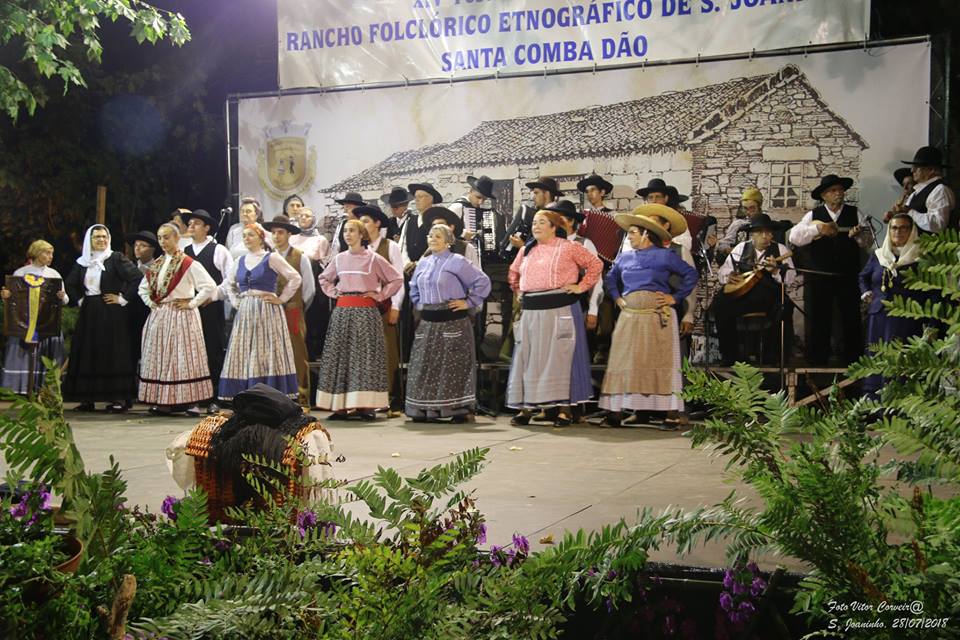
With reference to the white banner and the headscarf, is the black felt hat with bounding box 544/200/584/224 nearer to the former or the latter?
the white banner

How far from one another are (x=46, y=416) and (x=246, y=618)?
1.08 feet

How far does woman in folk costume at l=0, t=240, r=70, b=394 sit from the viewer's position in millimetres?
9961

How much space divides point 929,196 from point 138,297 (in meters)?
7.21

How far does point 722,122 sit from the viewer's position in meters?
9.94

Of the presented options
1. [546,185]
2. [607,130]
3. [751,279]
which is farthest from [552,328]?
[607,130]

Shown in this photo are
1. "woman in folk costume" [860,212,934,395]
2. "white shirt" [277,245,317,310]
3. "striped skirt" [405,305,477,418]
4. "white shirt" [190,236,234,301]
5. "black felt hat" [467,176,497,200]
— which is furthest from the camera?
"white shirt" [190,236,234,301]

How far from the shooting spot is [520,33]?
34.2 ft

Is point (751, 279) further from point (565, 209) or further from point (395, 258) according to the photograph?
point (395, 258)

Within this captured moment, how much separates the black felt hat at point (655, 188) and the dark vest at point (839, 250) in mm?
1325

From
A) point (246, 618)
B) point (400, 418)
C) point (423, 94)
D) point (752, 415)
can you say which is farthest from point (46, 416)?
point (423, 94)

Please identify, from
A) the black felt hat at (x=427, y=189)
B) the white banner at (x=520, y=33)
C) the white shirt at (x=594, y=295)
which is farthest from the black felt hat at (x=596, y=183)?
the black felt hat at (x=427, y=189)

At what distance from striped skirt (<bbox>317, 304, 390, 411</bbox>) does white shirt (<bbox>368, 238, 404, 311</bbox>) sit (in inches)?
16.2

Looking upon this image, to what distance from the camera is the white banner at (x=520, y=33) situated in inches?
375

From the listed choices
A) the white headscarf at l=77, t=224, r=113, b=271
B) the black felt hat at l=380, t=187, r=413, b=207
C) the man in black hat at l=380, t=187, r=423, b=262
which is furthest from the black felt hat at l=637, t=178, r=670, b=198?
the white headscarf at l=77, t=224, r=113, b=271
